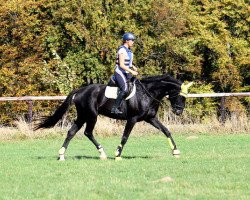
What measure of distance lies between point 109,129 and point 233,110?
15.6ft

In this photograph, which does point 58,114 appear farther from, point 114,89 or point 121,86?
point 121,86

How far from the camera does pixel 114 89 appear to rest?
50.9 feet

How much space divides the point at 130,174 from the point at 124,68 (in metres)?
3.62

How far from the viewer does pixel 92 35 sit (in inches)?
1328

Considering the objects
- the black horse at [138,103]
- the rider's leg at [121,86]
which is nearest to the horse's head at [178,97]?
the black horse at [138,103]

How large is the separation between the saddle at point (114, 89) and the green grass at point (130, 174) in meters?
1.45

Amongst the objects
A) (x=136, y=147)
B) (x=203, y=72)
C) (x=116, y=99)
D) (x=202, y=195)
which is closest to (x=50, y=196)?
(x=202, y=195)

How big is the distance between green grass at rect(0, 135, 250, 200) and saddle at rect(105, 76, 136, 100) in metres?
1.45

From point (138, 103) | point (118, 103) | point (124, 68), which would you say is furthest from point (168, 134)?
point (124, 68)

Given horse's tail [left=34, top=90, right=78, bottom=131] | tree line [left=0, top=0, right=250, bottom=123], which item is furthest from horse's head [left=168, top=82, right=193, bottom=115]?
tree line [left=0, top=0, right=250, bottom=123]

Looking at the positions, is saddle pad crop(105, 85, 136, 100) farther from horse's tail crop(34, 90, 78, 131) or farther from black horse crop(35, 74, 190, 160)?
horse's tail crop(34, 90, 78, 131)

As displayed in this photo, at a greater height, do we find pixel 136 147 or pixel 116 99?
pixel 116 99

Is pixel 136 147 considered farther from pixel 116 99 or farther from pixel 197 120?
pixel 197 120

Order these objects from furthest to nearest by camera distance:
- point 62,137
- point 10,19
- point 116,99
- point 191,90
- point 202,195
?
point 191,90, point 10,19, point 62,137, point 116,99, point 202,195
